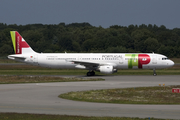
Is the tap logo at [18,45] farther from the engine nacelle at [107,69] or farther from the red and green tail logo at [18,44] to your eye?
the engine nacelle at [107,69]

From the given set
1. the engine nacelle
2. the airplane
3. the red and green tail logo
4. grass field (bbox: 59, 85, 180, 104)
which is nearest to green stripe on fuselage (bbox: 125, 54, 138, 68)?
the airplane

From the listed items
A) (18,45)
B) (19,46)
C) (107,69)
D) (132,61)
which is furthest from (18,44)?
(132,61)

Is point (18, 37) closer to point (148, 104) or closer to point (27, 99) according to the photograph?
point (27, 99)

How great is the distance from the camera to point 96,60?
1987 inches

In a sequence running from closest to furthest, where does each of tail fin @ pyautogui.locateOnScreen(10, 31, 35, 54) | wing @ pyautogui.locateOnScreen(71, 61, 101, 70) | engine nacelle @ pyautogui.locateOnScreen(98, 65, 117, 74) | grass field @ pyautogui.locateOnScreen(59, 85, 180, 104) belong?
1. grass field @ pyautogui.locateOnScreen(59, 85, 180, 104)
2. engine nacelle @ pyautogui.locateOnScreen(98, 65, 117, 74)
3. wing @ pyautogui.locateOnScreen(71, 61, 101, 70)
4. tail fin @ pyautogui.locateOnScreen(10, 31, 35, 54)

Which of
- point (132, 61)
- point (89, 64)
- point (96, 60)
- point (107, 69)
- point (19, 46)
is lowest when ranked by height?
point (107, 69)

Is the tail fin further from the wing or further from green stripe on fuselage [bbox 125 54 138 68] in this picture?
green stripe on fuselage [bbox 125 54 138 68]

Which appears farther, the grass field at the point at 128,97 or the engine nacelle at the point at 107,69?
the engine nacelle at the point at 107,69

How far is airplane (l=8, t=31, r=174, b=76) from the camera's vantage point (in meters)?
49.0

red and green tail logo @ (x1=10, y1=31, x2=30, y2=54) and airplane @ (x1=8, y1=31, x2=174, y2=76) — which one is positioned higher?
red and green tail logo @ (x1=10, y1=31, x2=30, y2=54)

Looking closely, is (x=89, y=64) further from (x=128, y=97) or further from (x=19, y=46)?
(x=128, y=97)

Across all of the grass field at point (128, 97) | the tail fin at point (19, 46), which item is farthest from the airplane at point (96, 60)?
the grass field at point (128, 97)

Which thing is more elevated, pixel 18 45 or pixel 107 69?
pixel 18 45

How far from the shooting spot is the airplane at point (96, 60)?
161 feet
